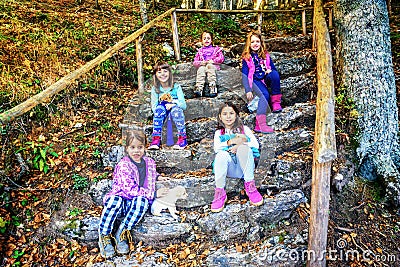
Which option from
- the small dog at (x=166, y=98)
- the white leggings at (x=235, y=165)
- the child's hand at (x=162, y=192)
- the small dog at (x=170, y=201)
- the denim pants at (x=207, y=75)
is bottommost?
the small dog at (x=170, y=201)

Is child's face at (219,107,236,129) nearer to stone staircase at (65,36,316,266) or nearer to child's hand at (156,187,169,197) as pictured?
stone staircase at (65,36,316,266)

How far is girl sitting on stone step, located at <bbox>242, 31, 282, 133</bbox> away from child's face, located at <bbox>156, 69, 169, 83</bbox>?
125 centimetres

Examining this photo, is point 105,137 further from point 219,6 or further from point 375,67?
point 219,6

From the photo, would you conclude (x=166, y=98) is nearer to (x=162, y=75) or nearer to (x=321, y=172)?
(x=162, y=75)

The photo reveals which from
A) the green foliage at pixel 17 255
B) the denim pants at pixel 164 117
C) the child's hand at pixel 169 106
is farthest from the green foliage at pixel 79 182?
the child's hand at pixel 169 106

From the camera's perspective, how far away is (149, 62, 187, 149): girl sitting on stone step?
457 centimetres

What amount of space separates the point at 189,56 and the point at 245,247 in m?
4.53

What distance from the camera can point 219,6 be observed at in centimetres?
959

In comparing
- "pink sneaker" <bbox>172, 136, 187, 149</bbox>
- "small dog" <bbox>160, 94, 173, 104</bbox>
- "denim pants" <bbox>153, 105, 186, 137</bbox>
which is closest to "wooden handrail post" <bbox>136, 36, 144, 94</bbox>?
"small dog" <bbox>160, 94, 173, 104</bbox>

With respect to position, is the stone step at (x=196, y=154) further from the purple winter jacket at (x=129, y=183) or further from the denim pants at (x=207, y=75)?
the denim pants at (x=207, y=75)

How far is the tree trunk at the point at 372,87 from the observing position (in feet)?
15.4

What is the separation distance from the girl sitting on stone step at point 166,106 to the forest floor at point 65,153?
A: 72cm

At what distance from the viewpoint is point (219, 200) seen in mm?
3877

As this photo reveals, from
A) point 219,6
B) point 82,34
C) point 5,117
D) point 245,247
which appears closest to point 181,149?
point 245,247
